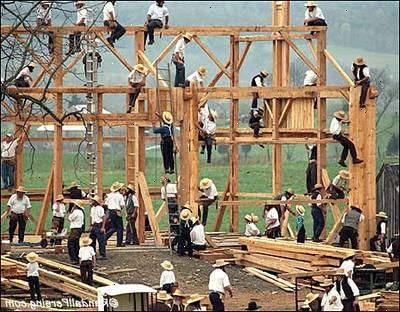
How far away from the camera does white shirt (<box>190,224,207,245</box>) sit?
31.3m

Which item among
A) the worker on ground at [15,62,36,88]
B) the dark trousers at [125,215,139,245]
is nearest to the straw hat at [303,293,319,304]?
the dark trousers at [125,215,139,245]

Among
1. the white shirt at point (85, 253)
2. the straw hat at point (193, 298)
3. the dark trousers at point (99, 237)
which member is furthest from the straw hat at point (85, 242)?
the straw hat at point (193, 298)

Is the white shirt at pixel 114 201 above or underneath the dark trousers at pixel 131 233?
above

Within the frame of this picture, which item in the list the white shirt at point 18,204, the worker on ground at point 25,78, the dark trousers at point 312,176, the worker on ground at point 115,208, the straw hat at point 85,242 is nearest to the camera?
the straw hat at point 85,242

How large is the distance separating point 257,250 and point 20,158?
7.76 meters

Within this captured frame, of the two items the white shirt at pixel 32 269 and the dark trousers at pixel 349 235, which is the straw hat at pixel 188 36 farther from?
the white shirt at pixel 32 269

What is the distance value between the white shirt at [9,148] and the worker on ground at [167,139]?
5.24m

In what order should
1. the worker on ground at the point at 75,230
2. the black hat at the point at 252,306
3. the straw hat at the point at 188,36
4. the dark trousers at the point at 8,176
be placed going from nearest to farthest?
the black hat at the point at 252,306
the worker on ground at the point at 75,230
the straw hat at the point at 188,36
the dark trousers at the point at 8,176

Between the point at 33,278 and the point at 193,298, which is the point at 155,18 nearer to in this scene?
the point at 33,278

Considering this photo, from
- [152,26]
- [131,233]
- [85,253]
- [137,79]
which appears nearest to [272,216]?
[131,233]

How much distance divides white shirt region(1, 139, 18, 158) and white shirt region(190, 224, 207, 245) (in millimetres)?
6756

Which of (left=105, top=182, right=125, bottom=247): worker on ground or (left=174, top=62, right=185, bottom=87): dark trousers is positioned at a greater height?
(left=174, top=62, right=185, bottom=87): dark trousers

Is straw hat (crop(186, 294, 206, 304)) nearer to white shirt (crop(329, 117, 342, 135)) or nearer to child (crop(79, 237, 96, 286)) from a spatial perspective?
child (crop(79, 237, 96, 286))

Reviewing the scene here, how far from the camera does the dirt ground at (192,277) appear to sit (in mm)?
27141
